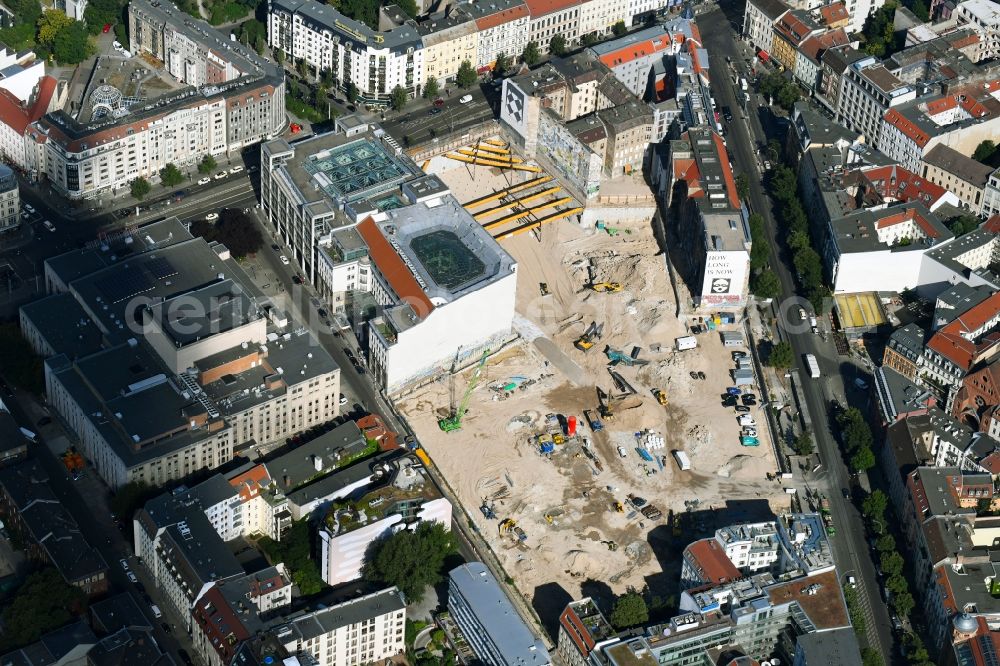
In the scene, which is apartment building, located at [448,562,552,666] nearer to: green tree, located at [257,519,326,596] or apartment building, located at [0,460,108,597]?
green tree, located at [257,519,326,596]

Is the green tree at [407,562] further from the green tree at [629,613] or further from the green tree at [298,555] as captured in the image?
the green tree at [629,613]

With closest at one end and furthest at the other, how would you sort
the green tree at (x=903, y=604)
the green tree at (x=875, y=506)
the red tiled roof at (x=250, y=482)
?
1. the green tree at (x=903, y=604)
2. the red tiled roof at (x=250, y=482)
3. the green tree at (x=875, y=506)

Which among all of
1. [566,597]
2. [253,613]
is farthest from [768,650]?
[253,613]

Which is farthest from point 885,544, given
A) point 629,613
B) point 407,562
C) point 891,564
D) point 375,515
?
point 375,515

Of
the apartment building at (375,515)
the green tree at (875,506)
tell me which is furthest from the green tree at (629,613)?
the green tree at (875,506)

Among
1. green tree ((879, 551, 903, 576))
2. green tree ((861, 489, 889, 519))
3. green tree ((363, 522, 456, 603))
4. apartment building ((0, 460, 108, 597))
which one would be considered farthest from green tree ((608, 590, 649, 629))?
apartment building ((0, 460, 108, 597))

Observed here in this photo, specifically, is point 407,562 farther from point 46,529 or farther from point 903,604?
point 903,604
